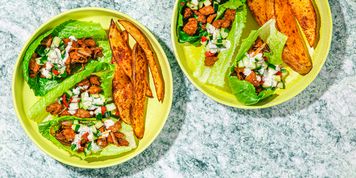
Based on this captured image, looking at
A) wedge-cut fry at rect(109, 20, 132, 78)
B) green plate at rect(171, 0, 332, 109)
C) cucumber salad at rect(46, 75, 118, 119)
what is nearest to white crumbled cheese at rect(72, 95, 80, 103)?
cucumber salad at rect(46, 75, 118, 119)

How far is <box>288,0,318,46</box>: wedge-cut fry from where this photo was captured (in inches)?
77.1

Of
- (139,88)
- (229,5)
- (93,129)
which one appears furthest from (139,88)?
(229,5)

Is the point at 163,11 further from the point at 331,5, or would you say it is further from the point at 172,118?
the point at 331,5

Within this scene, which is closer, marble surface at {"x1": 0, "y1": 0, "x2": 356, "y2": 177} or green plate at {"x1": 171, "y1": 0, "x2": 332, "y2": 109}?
green plate at {"x1": 171, "y1": 0, "x2": 332, "y2": 109}

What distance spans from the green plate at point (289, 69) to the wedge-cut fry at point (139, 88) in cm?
13

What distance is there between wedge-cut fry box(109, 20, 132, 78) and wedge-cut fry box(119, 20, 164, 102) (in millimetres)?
42

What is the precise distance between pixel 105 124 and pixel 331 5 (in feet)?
3.28

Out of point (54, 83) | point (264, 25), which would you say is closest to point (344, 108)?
point (264, 25)

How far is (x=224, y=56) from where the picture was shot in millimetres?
2027

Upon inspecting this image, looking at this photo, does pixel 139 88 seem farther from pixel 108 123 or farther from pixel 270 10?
pixel 270 10

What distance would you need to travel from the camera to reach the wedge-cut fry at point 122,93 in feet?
6.43

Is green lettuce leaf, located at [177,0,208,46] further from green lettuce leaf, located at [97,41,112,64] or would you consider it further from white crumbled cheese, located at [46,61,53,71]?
white crumbled cheese, located at [46,61,53,71]

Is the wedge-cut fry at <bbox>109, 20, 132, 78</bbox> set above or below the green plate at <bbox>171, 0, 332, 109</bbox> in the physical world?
above

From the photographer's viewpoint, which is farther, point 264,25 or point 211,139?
point 211,139
